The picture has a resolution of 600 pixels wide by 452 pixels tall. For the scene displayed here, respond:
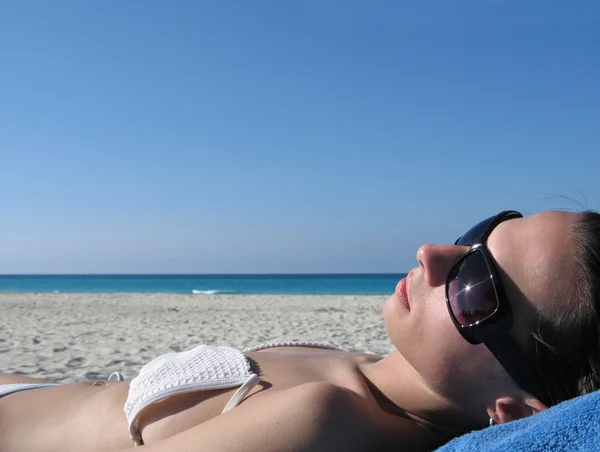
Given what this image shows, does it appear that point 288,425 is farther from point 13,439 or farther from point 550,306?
point 13,439

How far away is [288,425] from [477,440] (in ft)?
Answer: 1.48

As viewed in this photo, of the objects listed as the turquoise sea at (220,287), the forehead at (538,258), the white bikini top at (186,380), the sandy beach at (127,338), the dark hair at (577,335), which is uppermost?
the forehead at (538,258)

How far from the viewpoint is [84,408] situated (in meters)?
1.84

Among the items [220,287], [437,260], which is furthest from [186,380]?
[220,287]

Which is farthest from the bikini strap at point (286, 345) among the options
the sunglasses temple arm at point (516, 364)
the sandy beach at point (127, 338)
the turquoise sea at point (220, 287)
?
the turquoise sea at point (220, 287)

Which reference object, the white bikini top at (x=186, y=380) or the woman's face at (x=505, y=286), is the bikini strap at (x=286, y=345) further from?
the woman's face at (x=505, y=286)

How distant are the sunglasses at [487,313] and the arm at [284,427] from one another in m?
0.40

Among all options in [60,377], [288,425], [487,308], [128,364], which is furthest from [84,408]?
[128,364]

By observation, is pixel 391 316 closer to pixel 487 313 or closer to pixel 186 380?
pixel 487 313

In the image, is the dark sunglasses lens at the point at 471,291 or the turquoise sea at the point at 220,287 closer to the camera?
the dark sunglasses lens at the point at 471,291

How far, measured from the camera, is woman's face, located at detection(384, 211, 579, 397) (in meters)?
1.44

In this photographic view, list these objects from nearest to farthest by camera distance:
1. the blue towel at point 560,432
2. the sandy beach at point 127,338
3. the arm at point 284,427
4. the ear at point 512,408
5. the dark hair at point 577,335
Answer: the blue towel at point 560,432 → the arm at point 284,427 → the dark hair at point 577,335 → the ear at point 512,408 → the sandy beach at point 127,338

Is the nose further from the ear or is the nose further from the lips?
the ear

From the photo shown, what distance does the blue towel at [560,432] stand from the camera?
3.76ft
